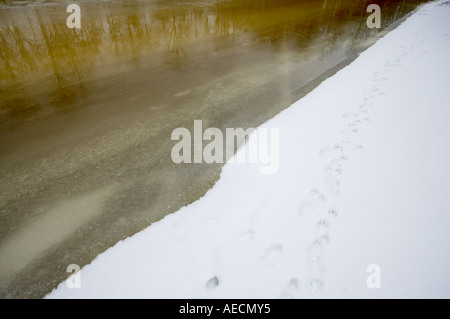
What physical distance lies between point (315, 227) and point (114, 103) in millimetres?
4476

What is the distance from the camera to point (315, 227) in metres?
2.78

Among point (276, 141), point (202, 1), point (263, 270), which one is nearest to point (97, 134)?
point (276, 141)

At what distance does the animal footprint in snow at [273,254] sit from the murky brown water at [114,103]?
3.97 ft

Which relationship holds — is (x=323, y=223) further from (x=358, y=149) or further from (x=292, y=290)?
(x=358, y=149)

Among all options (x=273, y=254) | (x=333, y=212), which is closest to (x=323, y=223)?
(x=333, y=212)

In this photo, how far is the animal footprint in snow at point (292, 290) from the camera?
2.26 meters

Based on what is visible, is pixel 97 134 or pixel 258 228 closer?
pixel 258 228

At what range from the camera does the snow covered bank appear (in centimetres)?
236

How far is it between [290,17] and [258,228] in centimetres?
1161

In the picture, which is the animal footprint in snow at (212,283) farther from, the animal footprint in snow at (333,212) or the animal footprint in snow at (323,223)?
the animal footprint in snow at (333,212)

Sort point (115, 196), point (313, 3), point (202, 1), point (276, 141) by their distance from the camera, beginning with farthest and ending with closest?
1. point (313, 3)
2. point (202, 1)
3. point (276, 141)
4. point (115, 196)
